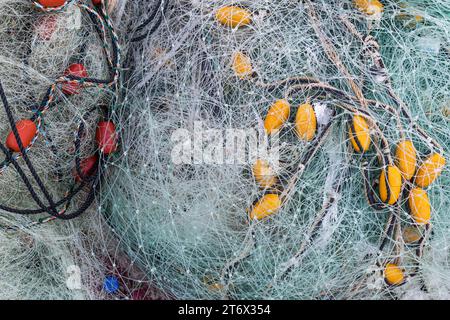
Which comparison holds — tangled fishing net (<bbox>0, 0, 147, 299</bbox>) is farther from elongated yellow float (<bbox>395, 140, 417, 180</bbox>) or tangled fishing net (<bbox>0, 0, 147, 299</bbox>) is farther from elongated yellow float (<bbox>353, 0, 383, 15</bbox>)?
elongated yellow float (<bbox>395, 140, 417, 180</bbox>)

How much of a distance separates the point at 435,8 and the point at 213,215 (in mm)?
921

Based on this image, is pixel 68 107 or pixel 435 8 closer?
pixel 68 107

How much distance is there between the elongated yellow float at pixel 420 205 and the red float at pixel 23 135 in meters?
1.05

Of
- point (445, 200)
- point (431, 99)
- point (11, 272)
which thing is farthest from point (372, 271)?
point (11, 272)

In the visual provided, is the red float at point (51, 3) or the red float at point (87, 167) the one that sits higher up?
the red float at point (51, 3)

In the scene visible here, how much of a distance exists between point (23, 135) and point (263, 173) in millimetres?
658

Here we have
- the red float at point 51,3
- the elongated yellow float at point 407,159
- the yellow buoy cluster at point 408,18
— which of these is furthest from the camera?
the yellow buoy cluster at point 408,18

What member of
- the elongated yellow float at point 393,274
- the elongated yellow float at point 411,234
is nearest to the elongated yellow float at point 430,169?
the elongated yellow float at point 411,234

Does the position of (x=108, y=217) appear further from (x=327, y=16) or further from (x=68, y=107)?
(x=327, y=16)

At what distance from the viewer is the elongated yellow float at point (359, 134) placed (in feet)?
4.90

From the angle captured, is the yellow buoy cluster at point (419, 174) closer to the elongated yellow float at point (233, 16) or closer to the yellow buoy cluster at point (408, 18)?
the yellow buoy cluster at point (408, 18)

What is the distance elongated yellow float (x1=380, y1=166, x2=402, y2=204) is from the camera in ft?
A: 4.82

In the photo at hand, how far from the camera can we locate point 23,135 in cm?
140

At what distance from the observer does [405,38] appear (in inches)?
63.7
